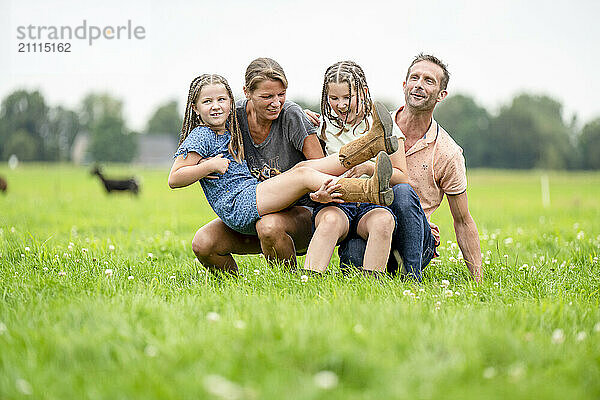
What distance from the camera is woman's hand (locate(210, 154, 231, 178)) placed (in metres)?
3.85

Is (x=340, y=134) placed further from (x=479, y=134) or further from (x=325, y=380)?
(x=479, y=134)

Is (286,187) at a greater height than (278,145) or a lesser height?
lesser

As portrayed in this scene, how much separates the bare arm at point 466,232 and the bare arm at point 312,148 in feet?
3.33

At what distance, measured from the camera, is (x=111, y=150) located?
66.3 m

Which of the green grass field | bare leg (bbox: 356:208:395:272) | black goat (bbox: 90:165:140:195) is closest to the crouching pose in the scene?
bare leg (bbox: 356:208:395:272)

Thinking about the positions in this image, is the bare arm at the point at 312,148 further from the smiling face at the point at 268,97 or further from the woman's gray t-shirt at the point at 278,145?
the smiling face at the point at 268,97

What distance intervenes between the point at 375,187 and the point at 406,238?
575 mm

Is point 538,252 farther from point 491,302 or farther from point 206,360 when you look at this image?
point 206,360

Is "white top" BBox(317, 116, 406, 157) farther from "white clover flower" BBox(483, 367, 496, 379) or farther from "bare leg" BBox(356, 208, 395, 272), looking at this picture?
"white clover flower" BBox(483, 367, 496, 379)

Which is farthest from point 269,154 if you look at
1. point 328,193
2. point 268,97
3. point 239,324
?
point 239,324

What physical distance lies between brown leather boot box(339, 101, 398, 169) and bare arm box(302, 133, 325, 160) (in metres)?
0.40

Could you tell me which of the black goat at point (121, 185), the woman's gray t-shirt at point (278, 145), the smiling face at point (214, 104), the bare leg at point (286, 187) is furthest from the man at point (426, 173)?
the black goat at point (121, 185)

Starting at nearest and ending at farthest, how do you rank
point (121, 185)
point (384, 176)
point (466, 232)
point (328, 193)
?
1. point (384, 176)
2. point (328, 193)
3. point (466, 232)
4. point (121, 185)

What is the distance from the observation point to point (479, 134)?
62531 millimetres
